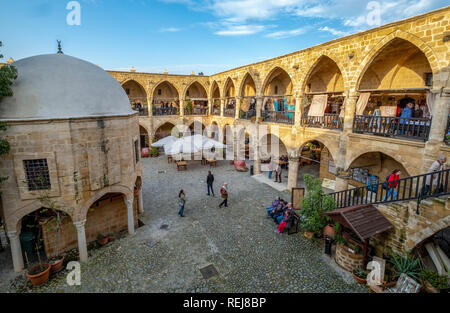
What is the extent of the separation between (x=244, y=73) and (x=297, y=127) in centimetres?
704

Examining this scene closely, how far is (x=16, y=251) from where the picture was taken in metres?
6.91

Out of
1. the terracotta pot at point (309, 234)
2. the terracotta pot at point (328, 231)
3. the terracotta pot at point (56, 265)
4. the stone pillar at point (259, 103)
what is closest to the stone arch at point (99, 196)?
the terracotta pot at point (56, 265)

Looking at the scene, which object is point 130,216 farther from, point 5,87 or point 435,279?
point 435,279

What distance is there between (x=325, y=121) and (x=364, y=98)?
6.83 ft

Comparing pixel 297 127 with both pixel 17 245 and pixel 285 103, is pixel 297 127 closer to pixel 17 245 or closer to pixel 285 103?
pixel 285 103

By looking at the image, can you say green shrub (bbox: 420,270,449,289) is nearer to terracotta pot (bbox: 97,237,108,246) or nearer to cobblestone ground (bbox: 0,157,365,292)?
cobblestone ground (bbox: 0,157,365,292)

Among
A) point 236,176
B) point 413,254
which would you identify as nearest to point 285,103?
point 236,176

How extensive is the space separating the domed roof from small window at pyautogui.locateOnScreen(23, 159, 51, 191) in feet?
4.28

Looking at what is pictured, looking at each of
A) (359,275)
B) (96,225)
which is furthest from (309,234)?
(96,225)

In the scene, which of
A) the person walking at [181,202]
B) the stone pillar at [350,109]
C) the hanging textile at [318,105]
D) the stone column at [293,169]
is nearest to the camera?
the stone pillar at [350,109]

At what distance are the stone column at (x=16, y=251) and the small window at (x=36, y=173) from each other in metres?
1.60

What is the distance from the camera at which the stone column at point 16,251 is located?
6.78 m

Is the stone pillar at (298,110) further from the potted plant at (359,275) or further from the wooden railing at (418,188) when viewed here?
the potted plant at (359,275)

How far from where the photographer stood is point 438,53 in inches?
279
